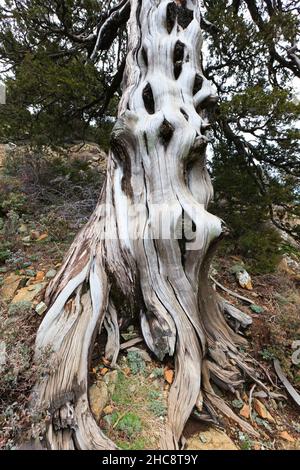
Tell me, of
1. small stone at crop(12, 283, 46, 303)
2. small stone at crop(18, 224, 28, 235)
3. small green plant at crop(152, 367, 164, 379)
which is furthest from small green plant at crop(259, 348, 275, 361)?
small stone at crop(18, 224, 28, 235)

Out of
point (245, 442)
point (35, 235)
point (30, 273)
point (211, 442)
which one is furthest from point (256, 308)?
point (35, 235)

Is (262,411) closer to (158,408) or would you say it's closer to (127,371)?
(158,408)

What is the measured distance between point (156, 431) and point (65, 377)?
2.22ft

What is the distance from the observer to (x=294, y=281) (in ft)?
13.1

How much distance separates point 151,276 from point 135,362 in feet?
2.26

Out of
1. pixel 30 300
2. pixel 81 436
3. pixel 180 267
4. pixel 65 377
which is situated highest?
pixel 180 267

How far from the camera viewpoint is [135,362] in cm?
207

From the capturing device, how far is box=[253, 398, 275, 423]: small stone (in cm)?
207

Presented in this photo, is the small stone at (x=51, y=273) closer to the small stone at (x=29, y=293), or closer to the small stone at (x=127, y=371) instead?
the small stone at (x=29, y=293)

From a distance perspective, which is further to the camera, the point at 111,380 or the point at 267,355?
the point at 267,355

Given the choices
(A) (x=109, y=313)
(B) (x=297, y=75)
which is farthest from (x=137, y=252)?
(B) (x=297, y=75)

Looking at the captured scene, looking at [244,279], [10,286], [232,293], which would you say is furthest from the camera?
[244,279]

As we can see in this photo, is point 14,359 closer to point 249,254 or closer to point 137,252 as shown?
point 137,252

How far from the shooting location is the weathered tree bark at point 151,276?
179cm
